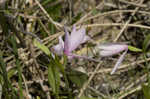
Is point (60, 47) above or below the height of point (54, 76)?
above

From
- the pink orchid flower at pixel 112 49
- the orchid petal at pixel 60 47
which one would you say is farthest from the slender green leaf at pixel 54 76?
the pink orchid flower at pixel 112 49

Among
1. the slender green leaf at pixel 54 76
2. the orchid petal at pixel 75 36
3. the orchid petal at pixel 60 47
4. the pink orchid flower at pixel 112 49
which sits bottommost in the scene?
the slender green leaf at pixel 54 76

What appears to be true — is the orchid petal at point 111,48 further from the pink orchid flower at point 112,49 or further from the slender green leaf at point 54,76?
the slender green leaf at point 54,76

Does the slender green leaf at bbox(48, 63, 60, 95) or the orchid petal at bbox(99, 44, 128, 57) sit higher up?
the orchid petal at bbox(99, 44, 128, 57)

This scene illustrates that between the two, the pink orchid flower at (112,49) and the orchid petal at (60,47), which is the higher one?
the orchid petal at (60,47)

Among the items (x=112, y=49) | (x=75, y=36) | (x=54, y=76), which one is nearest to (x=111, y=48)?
(x=112, y=49)

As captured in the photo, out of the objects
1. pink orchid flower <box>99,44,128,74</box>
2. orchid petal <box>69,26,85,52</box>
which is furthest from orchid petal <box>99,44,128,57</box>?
orchid petal <box>69,26,85,52</box>

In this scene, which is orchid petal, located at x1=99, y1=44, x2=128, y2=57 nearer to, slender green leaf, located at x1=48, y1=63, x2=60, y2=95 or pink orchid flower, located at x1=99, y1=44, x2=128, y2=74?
pink orchid flower, located at x1=99, y1=44, x2=128, y2=74

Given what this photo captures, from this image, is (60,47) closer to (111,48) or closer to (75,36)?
(75,36)

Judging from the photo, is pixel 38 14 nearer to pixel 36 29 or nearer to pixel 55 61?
pixel 36 29

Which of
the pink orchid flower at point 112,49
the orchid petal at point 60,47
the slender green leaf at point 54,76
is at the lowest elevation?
the slender green leaf at point 54,76

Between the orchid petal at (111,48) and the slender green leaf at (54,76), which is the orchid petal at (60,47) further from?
the orchid petal at (111,48)

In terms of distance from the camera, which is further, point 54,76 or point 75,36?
point 54,76
